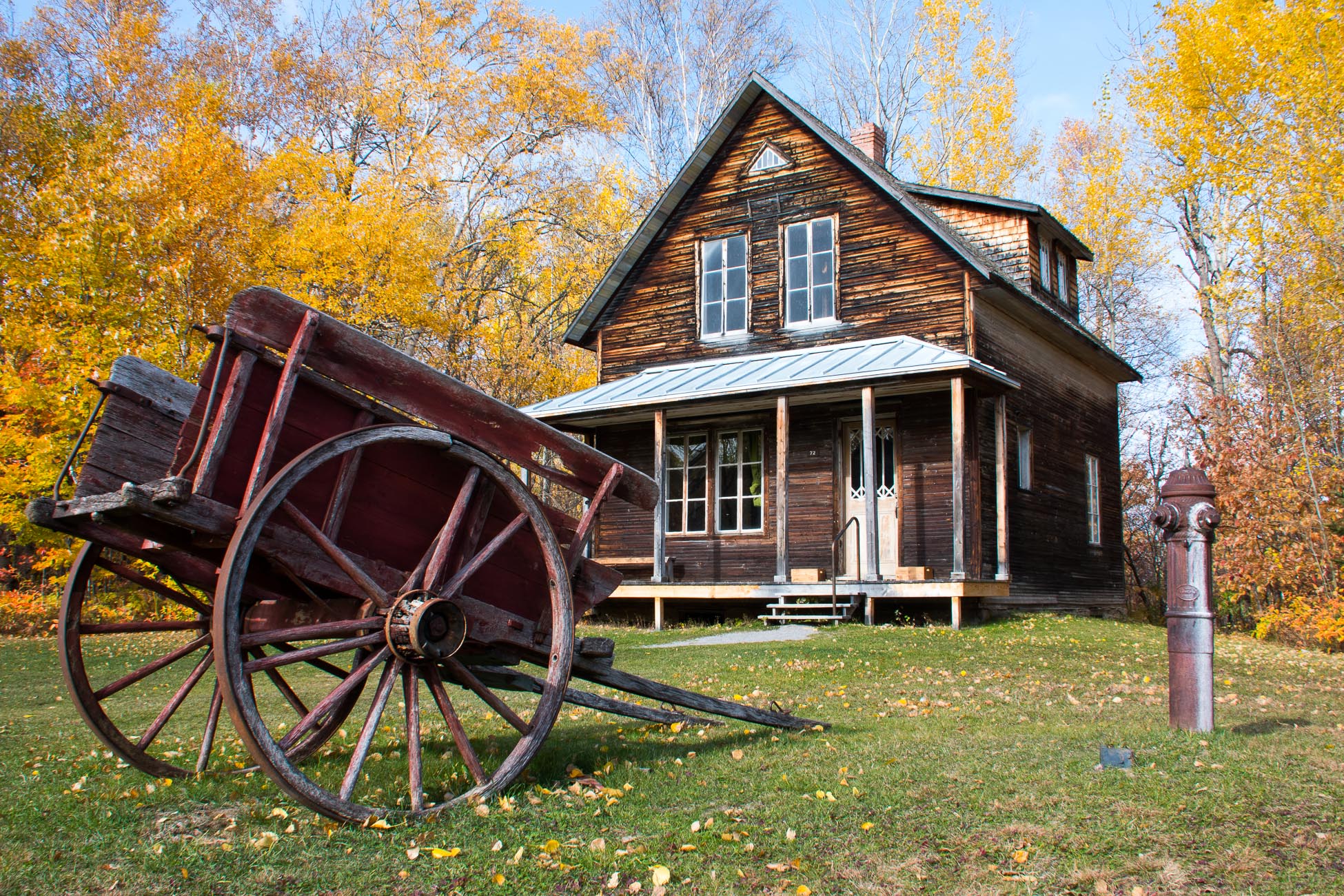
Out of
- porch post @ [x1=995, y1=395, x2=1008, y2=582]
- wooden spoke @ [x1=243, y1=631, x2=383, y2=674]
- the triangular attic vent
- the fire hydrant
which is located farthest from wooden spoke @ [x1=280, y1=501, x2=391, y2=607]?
the triangular attic vent

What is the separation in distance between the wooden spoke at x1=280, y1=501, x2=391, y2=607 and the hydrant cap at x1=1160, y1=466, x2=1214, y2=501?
430cm

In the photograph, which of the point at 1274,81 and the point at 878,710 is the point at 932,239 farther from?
the point at 878,710

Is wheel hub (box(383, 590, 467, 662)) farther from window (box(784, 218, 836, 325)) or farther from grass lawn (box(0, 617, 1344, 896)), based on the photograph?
window (box(784, 218, 836, 325))

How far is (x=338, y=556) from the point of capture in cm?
405

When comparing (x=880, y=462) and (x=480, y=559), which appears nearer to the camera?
(x=480, y=559)

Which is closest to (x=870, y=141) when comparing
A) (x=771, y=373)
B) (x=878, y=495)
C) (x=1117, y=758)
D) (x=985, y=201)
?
(x=985, y=201)

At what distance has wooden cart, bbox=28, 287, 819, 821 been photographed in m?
3.86

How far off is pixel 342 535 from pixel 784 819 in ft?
7.05

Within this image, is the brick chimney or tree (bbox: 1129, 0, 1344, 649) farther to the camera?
the brick chimney

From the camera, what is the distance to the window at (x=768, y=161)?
18406mm

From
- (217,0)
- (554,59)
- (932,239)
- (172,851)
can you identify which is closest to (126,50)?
(217,0)

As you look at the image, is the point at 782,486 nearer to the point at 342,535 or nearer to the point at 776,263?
the point at 776,263

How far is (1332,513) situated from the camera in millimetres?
16562

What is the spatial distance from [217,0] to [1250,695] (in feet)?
103
